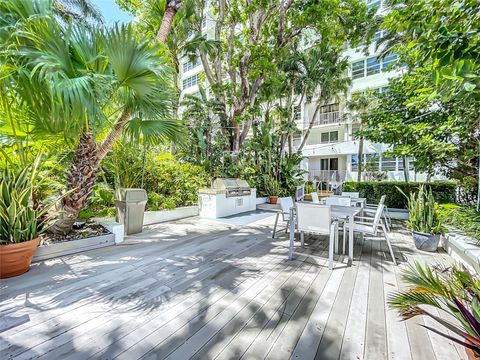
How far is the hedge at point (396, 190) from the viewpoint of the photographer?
23.0 feet

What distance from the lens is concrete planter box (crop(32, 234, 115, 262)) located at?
3.41 metres

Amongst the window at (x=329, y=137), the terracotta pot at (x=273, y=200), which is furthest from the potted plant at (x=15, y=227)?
the window at (x=329, y=137)

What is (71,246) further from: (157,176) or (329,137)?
(329,137)

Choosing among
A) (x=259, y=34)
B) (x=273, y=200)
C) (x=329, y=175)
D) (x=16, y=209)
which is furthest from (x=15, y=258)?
(x=329, y=175)

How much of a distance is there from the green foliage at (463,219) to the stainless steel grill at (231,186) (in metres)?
5.23

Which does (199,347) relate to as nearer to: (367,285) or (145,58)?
(367,285)

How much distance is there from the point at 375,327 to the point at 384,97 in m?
6.14

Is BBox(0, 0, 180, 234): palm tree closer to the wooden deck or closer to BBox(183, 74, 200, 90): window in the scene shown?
the wooden deck

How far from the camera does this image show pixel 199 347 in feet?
5.80

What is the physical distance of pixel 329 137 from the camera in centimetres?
1955

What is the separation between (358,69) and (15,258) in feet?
66.5

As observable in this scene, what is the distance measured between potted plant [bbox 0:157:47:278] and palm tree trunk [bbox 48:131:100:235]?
0.68 m

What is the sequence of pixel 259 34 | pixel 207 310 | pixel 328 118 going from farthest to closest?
1. pixel 328 118
2. pixel 259 34
3. pixel 207 310

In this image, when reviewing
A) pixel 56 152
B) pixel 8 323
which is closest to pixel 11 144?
pixel 56 152
